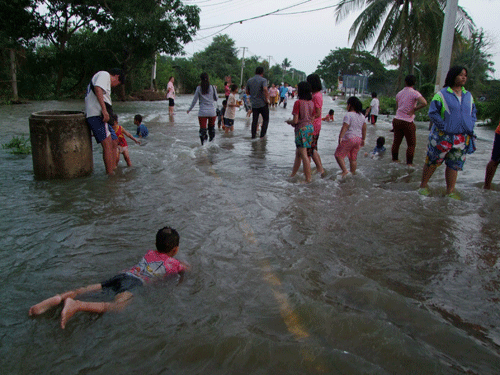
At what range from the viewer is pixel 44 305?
2.82m

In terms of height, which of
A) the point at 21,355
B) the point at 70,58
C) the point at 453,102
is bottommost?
the point at 21,355

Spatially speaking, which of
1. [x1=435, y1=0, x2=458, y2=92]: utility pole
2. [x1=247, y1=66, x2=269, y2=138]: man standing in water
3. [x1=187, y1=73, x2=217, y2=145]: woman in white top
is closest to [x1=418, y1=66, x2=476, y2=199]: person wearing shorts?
[x1=187, y1=73, x2=217, y2=145]: woman in white top

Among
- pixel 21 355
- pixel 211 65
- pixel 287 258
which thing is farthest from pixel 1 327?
pixel 211 65

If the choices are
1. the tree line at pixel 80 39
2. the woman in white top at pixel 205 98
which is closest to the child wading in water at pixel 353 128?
the woman in white top at pixel 205 98

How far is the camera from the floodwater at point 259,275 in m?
2.51

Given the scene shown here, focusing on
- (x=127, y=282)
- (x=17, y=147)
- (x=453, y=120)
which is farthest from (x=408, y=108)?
(x=17, y=147)

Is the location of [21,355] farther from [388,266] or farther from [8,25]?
[8,25]

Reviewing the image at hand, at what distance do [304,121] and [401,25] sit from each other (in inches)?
636

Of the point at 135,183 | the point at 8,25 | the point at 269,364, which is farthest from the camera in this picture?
the point at 8,25

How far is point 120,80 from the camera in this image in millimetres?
6551

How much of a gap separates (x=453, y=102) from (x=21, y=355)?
5383 mm

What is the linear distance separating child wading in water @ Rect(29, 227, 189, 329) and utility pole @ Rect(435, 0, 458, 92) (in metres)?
12.2

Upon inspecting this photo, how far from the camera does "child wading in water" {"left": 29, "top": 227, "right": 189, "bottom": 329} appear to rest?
9.21 feet

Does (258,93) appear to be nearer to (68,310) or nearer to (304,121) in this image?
(304,121)
